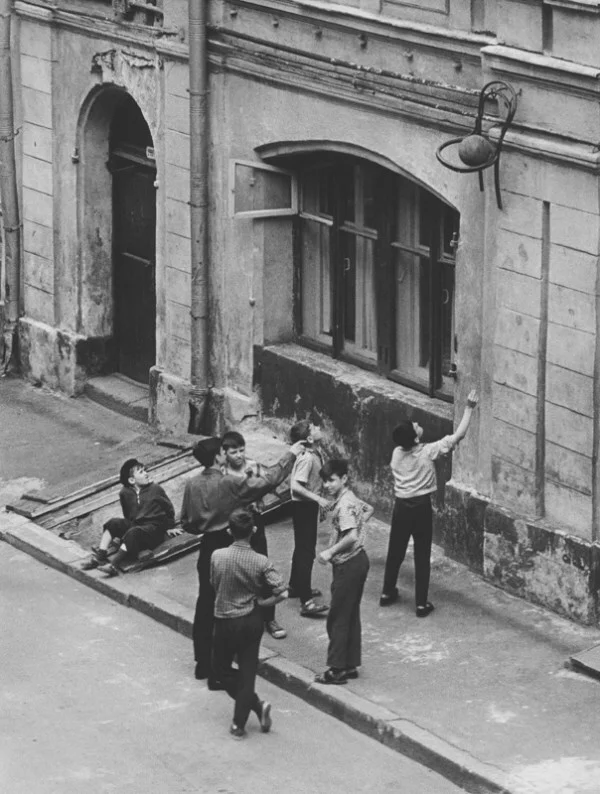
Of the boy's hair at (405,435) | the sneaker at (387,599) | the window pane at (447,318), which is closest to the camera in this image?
the boy's hair at (405,435)

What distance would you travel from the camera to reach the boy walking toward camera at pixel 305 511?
1609cm

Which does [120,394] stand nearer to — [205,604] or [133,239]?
[133,239]

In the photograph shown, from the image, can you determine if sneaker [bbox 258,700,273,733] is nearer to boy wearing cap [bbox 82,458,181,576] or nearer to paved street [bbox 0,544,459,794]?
paved street [bbox 0,544,459,794]

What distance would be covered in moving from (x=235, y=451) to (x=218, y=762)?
104 inches

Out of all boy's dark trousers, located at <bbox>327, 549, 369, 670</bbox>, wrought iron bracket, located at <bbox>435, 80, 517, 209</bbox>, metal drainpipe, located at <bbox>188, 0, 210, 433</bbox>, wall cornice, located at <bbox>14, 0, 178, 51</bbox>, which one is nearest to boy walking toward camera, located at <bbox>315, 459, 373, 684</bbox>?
boy's dark trousers, located at <bbox>327, 549, 369, 670</bbox>

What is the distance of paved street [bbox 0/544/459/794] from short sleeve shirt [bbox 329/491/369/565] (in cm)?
115

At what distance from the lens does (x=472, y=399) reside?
16766 millimetres

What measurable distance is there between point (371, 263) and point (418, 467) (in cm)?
322

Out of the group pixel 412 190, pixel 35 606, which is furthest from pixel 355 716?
pixel 412 190

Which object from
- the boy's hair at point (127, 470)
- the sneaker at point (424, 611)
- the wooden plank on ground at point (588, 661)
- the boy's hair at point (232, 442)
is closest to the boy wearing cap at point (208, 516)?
the boy's hair at point (232, 442)

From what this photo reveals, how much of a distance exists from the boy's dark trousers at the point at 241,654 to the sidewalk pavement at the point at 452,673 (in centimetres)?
78

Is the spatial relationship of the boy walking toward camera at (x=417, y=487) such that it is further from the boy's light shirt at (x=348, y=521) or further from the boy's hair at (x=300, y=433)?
the boy's light shirt at (x=348, y=521)

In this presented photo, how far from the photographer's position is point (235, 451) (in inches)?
622

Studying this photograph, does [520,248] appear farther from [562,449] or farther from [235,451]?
[235,451]
